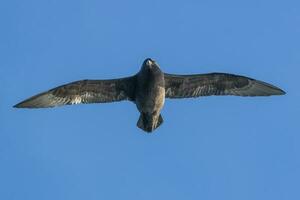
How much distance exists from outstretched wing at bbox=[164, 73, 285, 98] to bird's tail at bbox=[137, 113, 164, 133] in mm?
1155

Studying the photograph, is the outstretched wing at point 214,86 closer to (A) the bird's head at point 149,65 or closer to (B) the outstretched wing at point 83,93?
(A) the bird's head at point 149,65

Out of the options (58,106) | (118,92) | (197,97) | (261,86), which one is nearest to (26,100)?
(58,106)

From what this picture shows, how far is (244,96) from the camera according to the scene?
3150cm

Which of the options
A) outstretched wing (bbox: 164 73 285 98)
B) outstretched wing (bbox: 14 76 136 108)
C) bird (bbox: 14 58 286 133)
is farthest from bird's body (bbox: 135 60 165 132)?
outstretched wing (bbox: 164 73 285 98)

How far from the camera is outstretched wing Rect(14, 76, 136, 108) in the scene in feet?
100

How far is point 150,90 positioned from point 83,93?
239 cm

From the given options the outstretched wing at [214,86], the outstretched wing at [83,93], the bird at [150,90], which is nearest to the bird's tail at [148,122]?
the bird at [150,90]

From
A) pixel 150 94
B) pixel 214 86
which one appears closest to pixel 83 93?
pixel 150 94

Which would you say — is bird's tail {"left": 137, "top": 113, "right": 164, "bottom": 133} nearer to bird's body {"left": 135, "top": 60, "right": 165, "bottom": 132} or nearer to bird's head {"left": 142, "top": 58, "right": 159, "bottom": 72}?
bird's body {"left": 135, "top": 60, "right": 165, "bottom": 132}

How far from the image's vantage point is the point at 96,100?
30906mm

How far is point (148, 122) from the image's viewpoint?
3002 centimetres

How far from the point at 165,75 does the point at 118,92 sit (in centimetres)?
165

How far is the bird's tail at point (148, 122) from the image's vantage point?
1181 inches

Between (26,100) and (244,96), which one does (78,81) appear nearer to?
(26,100)
